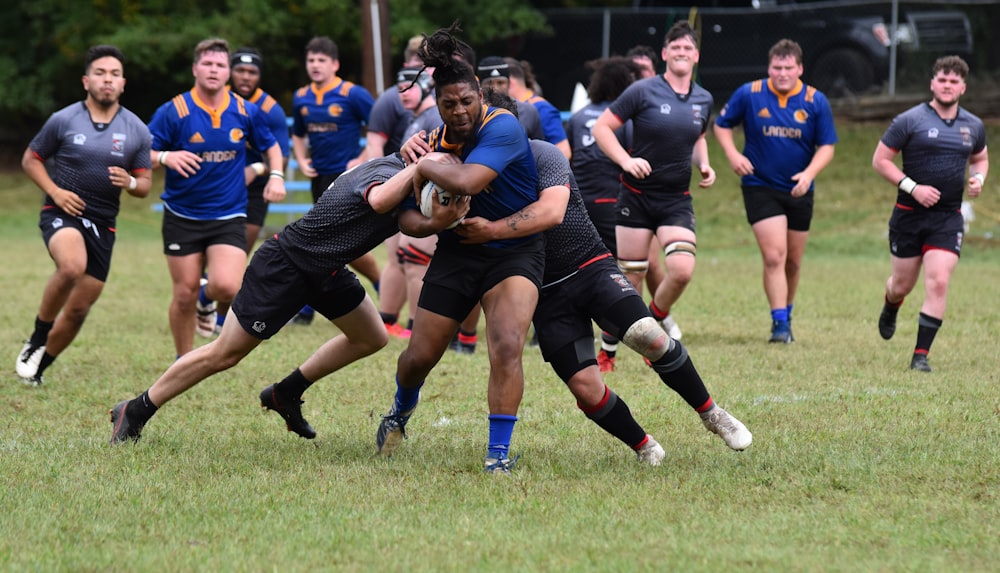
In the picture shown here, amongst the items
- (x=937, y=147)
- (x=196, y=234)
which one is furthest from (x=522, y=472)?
(x=937, y=147)

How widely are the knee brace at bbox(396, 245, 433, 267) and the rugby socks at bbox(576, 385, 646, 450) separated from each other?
395cm

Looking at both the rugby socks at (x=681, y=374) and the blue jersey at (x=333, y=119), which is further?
the blue jersey at (x=333, y=119)

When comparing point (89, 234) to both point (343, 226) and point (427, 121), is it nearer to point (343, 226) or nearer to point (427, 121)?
point (427, 121)

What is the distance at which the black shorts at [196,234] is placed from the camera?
8.59 metres

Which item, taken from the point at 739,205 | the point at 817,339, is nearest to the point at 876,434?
the point at 817,339

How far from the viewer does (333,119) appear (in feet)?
38.2

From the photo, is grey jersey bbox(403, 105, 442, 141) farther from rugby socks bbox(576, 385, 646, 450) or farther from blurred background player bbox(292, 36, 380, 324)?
rugby socks bbox(576, 385, 646, 450)

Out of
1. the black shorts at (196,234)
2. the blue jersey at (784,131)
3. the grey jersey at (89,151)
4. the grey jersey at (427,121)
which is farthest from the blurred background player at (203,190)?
the blue jersey at (784,131)

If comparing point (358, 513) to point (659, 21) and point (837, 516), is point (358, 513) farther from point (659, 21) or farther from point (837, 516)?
point (659, 21)

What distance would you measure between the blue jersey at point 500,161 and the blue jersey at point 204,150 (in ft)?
10.9

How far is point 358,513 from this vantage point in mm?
4988

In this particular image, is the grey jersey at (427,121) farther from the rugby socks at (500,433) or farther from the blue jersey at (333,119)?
the rugby socks at (500,433)

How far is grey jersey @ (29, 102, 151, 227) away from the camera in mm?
8203

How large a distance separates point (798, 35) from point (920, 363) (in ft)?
46.4
